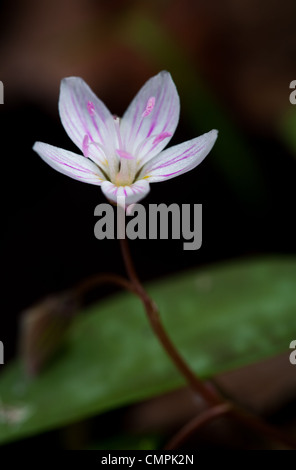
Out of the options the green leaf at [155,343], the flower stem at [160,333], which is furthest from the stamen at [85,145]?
the green leaf at [155,343]

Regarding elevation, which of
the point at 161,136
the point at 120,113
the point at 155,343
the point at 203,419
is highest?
the point at 120,113

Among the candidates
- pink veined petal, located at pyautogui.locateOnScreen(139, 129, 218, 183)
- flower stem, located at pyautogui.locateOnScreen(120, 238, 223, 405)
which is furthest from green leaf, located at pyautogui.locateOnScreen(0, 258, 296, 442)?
pink veined petal, located at pyautogui.locateOnScreen(139, 129, 218, 183)

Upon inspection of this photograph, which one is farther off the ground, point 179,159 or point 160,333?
point 179,159

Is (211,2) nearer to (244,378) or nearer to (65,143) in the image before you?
(65,143)

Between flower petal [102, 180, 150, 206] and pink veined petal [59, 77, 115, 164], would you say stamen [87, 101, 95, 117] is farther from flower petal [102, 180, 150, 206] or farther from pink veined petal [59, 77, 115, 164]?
flower petal [102, 180, 150, 206]

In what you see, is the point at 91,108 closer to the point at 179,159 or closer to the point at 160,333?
the point at 179,159

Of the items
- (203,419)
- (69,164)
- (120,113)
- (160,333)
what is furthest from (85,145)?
(120,113)

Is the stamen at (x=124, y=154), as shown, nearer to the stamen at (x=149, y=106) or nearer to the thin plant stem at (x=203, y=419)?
the stamen at (x=149, y=106)
